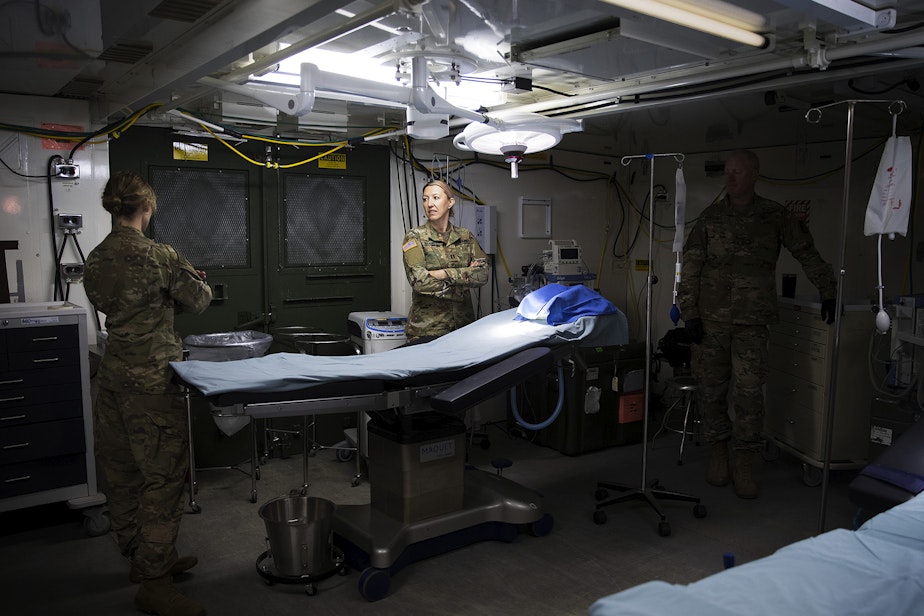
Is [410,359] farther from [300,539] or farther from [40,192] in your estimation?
[40,192]

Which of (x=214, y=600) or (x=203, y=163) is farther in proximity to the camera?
(x=203, y=163)

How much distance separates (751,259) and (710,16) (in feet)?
5.99

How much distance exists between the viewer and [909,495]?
2.61 m

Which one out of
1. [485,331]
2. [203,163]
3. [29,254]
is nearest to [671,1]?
[485,331]

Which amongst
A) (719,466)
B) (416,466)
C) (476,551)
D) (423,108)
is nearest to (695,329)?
(719,466)

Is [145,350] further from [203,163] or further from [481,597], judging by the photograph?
[203,163]

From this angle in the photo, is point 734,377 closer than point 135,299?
No

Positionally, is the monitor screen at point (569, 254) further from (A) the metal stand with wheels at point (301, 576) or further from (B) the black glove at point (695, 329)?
(A) the metal stand with wheels at point (301, 576)

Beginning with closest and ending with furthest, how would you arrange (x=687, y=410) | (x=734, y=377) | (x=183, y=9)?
(x=183, y=9), (x=734, y=377), (x=687, y=410)

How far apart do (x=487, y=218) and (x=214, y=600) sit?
11.2 ft

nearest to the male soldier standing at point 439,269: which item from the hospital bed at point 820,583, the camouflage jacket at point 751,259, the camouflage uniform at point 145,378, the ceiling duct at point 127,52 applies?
the camouflage jacket at point 751,259

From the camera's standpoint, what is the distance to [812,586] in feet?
4.87

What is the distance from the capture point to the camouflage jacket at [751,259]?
404cm

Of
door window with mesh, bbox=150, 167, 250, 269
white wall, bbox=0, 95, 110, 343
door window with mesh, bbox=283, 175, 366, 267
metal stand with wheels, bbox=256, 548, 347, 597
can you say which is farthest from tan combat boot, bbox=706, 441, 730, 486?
white wall, bbox=0, 95, 110, 343
